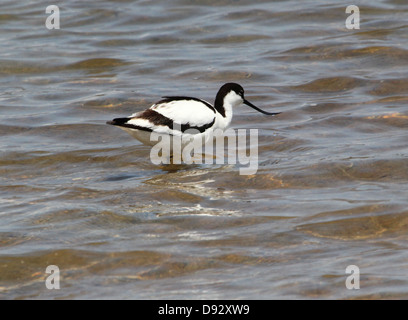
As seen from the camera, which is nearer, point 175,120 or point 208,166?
point 175,120

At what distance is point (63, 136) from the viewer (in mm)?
10508

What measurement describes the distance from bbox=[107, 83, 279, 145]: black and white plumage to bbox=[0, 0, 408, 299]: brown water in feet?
1.55

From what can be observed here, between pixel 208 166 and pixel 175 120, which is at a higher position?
pixel 175 120

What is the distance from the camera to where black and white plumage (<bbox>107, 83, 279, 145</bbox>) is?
28.8 feet

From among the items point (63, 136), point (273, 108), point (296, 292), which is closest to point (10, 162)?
point (63, 136)

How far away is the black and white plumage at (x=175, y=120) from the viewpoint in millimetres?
8766

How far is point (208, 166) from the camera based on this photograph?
369 inches

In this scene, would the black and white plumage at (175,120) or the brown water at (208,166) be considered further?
the black and white plumage at (175,120)

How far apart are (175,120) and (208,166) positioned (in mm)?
736

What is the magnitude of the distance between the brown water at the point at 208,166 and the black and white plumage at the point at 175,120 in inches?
18.6

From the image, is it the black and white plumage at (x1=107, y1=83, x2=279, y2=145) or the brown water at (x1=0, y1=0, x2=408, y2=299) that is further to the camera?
the black and white plumage at (x1=107, y1=83, x2=279, y2=145)

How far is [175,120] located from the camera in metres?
8.95
